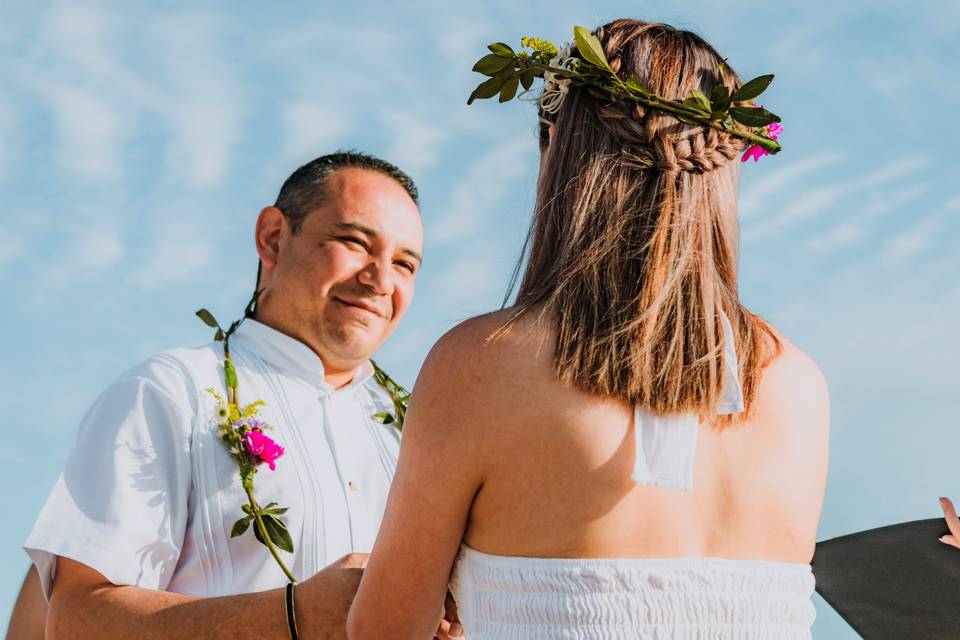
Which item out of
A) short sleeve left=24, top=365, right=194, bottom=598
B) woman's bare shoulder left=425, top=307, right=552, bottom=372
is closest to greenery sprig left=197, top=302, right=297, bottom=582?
short sleeve left=24, top=365, right=194, bottom=598

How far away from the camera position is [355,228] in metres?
4.74

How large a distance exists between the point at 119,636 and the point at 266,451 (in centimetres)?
79

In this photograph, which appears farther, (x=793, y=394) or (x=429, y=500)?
(x=793, y=394)

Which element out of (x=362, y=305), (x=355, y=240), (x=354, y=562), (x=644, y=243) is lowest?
(x=354, y=562)

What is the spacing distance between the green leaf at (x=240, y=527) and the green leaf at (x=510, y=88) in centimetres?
170

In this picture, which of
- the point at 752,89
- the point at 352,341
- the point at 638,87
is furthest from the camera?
the point at 352,341

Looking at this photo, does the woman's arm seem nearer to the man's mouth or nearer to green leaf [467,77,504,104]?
green leaf [467,77,504,104]

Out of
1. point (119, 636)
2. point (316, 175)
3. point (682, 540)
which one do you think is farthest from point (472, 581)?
point (316, 175)

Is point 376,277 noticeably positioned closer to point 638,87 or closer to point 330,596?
point 330,596

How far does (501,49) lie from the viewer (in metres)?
3.14

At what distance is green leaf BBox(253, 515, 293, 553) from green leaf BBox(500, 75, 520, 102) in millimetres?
1699

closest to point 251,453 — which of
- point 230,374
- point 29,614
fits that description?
point 230,374

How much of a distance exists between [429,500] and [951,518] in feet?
5.62

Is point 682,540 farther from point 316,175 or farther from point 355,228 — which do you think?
point 316,175
